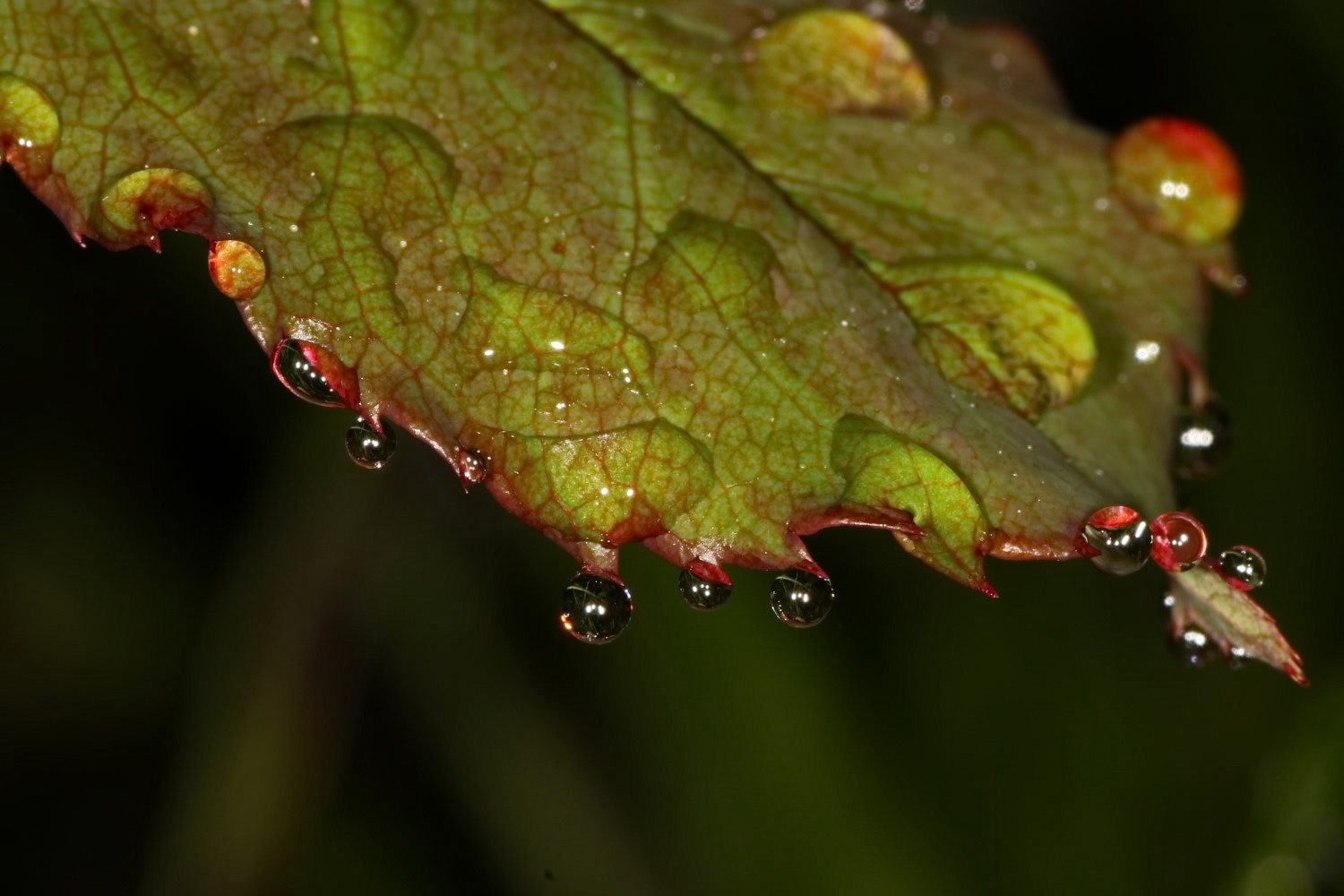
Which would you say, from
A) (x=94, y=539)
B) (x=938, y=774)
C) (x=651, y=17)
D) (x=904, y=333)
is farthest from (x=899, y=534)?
(x=94, y=539)

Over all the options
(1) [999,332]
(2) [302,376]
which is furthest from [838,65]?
(2) [302,376]

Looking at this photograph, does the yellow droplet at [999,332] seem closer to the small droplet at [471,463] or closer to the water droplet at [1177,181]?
the water droplet at [1177,181]

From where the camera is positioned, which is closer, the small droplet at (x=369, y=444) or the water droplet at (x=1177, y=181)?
the small droplet at (x=369, y=444)

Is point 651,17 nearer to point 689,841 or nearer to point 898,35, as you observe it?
point 898,35

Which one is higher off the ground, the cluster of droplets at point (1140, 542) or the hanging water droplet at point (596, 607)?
A: the cluster of droplets at point (1140, 542)

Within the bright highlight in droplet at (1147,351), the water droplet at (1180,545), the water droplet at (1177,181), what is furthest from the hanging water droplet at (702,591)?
the water droplet at (1177,181)
